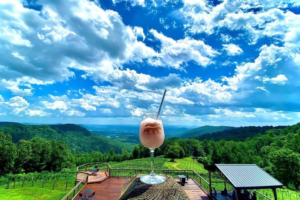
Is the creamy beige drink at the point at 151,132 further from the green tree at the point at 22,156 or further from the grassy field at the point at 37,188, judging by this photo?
the green tree at the point at 22,156

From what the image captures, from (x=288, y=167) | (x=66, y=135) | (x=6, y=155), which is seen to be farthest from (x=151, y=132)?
(x=66, y=135)

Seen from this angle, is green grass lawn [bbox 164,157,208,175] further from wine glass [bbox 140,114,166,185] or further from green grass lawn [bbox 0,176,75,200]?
wine glass [bbox 140,114,166,185]

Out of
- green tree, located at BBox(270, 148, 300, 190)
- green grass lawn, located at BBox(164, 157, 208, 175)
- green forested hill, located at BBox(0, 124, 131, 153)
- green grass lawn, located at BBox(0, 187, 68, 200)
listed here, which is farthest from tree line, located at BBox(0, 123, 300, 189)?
green forested hill, located at BBox(0, 124, 131, 153)

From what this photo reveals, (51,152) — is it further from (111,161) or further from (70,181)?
(111,161)

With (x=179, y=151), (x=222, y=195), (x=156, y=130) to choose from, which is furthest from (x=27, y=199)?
(x=179, y=151)

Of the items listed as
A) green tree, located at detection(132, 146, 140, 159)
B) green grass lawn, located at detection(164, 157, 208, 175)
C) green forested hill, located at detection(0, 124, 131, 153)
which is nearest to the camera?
green grass lawn, located at detection(164, 157, 208, 175)

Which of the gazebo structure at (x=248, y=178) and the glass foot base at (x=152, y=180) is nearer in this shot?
the glass foot base at (x=152, y=180)

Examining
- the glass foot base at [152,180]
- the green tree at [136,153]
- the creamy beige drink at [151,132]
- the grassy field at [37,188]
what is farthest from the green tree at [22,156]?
the glass foot base at [152,180]

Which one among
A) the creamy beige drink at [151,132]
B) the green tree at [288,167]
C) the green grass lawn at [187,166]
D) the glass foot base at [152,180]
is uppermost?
the creamy beige drink at [151,132]
